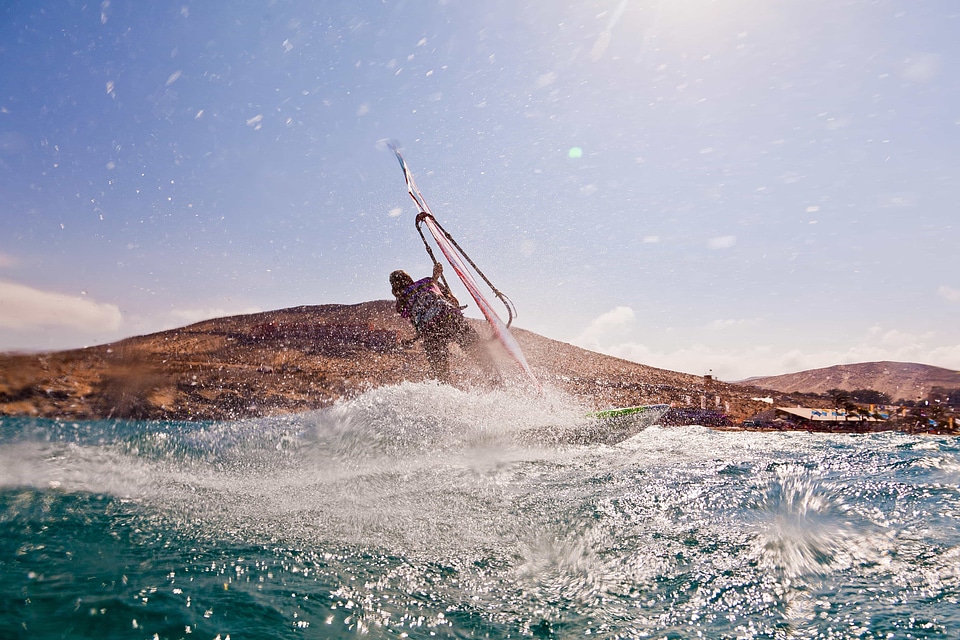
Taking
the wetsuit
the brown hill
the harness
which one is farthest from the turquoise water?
the brown hill

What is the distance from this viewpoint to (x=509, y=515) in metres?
3.95

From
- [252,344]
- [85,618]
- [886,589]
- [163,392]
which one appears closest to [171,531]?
[85,618]

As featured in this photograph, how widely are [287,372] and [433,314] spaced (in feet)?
91.6

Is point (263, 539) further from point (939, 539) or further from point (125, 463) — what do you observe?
point (939, 539)

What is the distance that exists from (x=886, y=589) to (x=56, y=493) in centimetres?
670

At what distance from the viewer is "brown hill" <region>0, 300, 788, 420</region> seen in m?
10.3

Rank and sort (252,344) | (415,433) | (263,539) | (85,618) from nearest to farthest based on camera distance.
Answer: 1. (85,618)
2. (263,539)
3. (415,433)
4. (252,344)

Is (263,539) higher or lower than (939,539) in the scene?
higher

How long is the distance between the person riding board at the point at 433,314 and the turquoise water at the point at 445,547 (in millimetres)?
3636

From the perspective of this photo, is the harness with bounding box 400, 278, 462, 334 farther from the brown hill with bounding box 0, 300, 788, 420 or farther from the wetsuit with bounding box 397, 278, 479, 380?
the brown hill with bounding box 0, 300, 788, 420

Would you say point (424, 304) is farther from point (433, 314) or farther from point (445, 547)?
point (445, 547)

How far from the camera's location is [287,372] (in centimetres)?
3378

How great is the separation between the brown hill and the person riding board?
99cm

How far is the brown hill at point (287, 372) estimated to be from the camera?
10.3 metres
